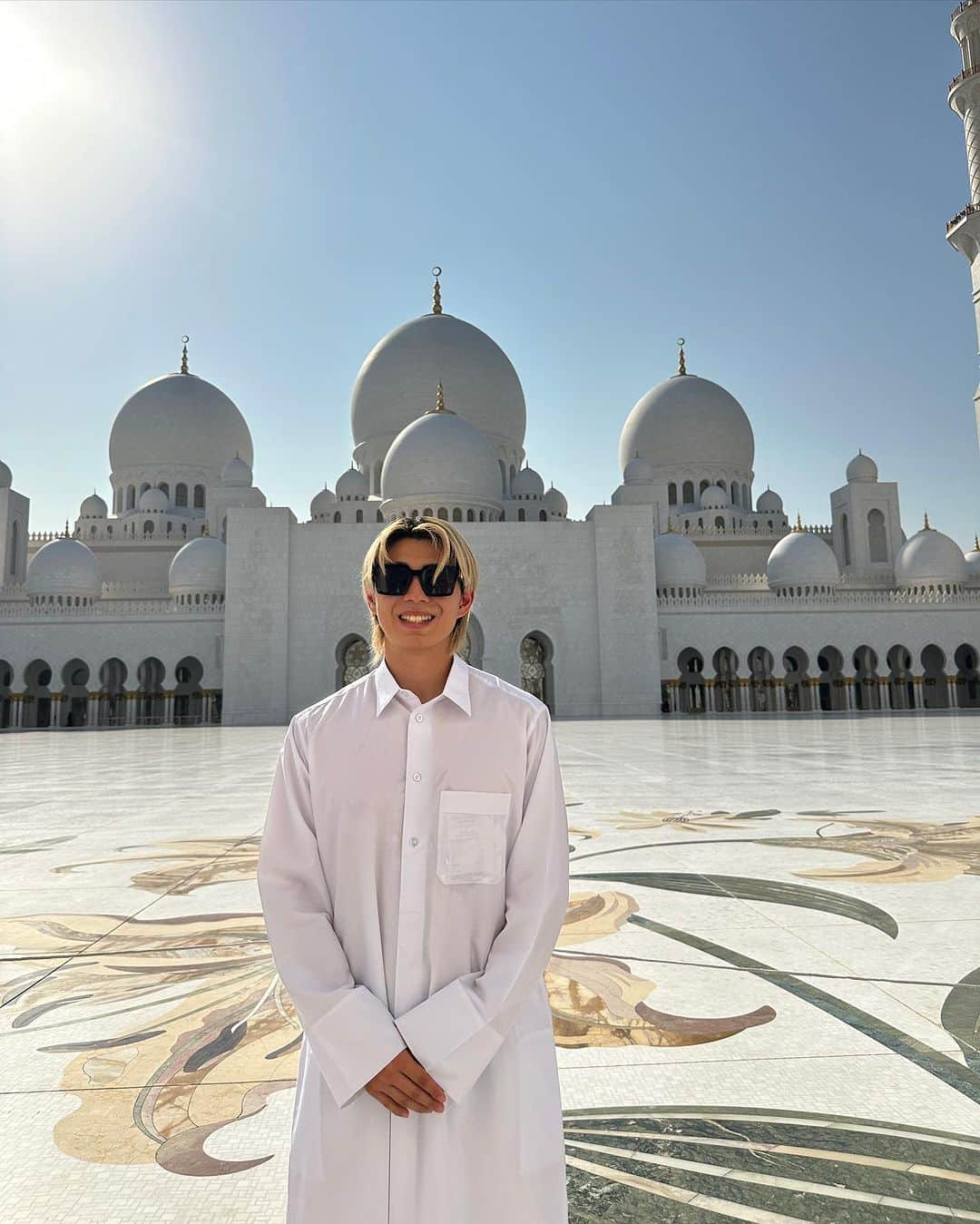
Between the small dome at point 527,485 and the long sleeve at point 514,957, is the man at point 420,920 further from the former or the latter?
the small dome at point 527,485

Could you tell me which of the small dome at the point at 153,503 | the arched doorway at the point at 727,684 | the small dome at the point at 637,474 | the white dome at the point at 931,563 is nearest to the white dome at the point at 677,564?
the arched doorway at the point at 727,684

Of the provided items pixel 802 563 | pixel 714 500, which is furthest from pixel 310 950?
pixel 714 500

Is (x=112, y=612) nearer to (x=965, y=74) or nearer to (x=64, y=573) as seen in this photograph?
(x=64, y=573)

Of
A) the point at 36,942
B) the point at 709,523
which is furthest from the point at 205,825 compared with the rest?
the point at 709,523

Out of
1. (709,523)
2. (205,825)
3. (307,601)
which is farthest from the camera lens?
(709,523)

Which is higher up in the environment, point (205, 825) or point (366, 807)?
point (366, 807)

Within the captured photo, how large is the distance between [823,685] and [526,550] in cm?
990

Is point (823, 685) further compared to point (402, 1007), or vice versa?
point (823, 685)

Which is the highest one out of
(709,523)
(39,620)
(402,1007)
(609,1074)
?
(709,523)

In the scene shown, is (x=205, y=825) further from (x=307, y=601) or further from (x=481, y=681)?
(x=307, y=601)

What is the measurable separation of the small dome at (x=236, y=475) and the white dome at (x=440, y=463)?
7.08 m

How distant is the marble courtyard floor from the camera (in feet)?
A: 4.05

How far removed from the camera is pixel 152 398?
104ft

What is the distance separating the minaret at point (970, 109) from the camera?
1877 centimetres
